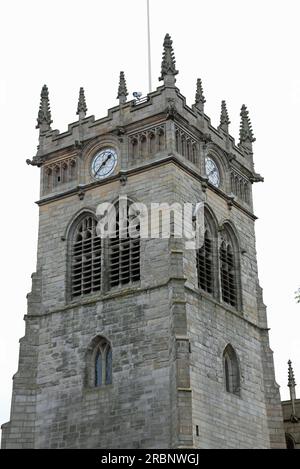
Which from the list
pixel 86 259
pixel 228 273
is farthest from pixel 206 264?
pixel 86 259

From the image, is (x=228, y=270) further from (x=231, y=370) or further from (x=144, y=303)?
(x=144, y=303)

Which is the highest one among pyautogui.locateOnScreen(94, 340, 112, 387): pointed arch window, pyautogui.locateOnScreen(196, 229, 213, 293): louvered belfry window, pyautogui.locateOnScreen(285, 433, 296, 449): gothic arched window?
pyautogui.locateOnScreen(196, 229, 213, 293): louvered belfry window

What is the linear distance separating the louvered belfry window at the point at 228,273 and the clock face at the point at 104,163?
5.93 m

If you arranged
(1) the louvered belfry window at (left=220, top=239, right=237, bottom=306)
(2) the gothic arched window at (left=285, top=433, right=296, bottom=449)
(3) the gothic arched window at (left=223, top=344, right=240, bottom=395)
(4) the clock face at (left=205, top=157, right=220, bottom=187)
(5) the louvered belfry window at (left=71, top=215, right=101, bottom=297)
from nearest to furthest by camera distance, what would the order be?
(3) the gothic arched window at (left=223, top=344, right=240, bottom=395), (5) the louvered belfry window at (left=71, top=215, right=101, bottom=297), (1) the louvered belfry window at (left=220, top=239, right=237, bottom=306), (4) the clock face at (left=205, top=157, right=220, bottom=187), (2) the gothic arched window at (left=285, top=433, right=296, bottom=449)

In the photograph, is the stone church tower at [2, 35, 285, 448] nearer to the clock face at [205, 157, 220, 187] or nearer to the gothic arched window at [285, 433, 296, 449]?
the clock face at [205, 157, 220, 187]

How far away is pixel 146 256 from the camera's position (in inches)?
1529

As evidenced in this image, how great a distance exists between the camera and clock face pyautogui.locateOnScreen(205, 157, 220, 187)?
4262 centimetres

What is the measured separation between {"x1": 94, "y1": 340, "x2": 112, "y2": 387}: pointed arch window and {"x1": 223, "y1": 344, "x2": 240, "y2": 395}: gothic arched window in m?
4.87

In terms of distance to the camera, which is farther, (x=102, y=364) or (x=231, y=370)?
(x=231, y=370)

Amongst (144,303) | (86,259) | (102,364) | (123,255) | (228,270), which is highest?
(86,259)

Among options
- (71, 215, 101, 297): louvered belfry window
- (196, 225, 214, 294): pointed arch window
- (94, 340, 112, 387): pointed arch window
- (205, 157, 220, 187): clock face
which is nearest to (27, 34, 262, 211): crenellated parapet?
(205, 157, 220, 187): clock face

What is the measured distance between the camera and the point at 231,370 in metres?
40.2

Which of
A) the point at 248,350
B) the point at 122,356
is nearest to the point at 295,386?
the point at 248,350

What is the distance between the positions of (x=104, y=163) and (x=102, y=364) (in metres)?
9.00
